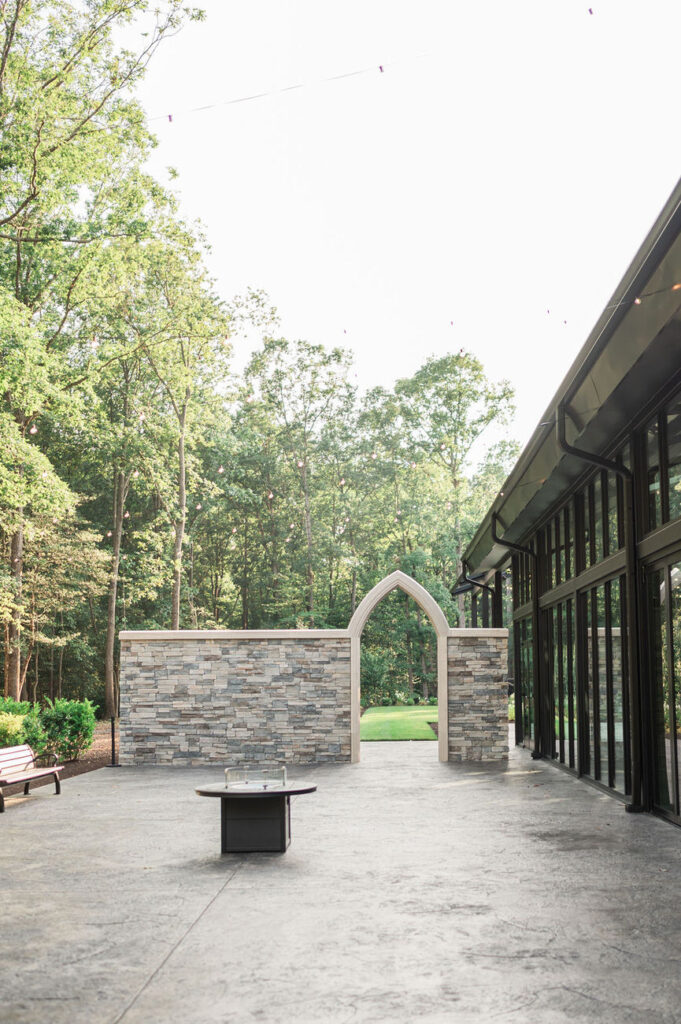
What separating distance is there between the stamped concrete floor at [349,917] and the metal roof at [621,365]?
11.2 ft

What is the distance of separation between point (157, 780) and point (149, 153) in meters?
13.5

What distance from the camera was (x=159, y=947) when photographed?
477 centimetres

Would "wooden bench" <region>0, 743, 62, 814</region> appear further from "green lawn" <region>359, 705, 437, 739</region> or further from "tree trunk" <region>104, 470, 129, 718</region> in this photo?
"tree trunk" <region>104, 470, 129, 718</region>

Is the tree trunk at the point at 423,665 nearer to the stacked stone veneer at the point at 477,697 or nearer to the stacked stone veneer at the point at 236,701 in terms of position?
the stacked stone veneer at the point at 477,697

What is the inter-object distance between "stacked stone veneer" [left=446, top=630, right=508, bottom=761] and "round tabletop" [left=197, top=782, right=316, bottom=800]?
23.7ft

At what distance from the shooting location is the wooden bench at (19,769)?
10305 millimetres

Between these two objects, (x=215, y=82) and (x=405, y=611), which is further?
(x=405, y=611)

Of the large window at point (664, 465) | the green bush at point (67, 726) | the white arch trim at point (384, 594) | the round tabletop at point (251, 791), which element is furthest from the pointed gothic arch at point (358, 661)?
the round tabletop at point (251, 791)

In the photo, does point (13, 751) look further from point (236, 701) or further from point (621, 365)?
point (621, 365)

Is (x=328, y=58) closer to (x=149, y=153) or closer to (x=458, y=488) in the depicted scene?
(x=149, y=153)

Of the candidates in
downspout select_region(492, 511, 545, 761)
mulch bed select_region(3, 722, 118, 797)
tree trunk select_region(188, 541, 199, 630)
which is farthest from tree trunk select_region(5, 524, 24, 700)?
downspout select_region(492, 511, 545, 761)

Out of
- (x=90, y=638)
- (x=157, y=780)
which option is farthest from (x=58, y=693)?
(x=157, y=780)

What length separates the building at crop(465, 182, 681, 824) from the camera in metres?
6.25

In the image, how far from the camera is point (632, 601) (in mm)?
8883
